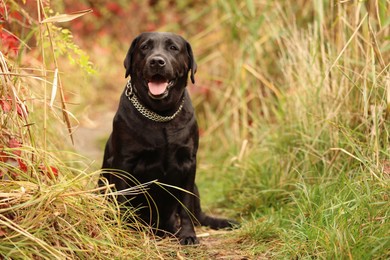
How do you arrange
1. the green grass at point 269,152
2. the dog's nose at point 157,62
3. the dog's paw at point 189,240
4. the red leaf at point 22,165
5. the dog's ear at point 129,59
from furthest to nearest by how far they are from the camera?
the dog's ear at point 129,59 → the dog's paw at point 189,240 → the dog's nose at point 157,62 → the red leaf at point 22,165 → the green grass at point 269,152

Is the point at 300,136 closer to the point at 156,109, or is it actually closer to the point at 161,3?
the point at 156,109

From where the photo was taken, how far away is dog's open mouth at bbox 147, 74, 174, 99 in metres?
3.71

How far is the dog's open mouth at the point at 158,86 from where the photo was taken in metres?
3.71

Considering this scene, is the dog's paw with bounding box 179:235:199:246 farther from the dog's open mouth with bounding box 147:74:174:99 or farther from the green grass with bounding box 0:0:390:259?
the dog's open mouth with bounding box 147:74:174:99

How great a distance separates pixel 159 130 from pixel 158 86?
0.80 feet

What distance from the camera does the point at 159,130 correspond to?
379 centimetres

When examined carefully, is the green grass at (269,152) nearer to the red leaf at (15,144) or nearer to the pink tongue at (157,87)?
the red leaf at (15,144)

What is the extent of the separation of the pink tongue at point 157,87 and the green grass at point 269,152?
0.56 meters

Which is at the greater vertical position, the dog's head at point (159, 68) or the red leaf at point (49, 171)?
the dog's head at point (159, 68)

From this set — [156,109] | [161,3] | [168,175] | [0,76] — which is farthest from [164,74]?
[161,3]

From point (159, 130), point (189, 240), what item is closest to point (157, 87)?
point (159, 130)

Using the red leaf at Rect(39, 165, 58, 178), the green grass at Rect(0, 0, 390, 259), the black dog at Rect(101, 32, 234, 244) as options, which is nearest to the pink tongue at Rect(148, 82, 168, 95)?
the black dog at Rect(101, 32, 234, 244)

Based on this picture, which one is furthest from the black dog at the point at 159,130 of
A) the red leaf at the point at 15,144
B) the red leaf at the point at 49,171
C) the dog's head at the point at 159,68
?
the red leaf at the point at 15,144

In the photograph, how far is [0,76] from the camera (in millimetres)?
3119
